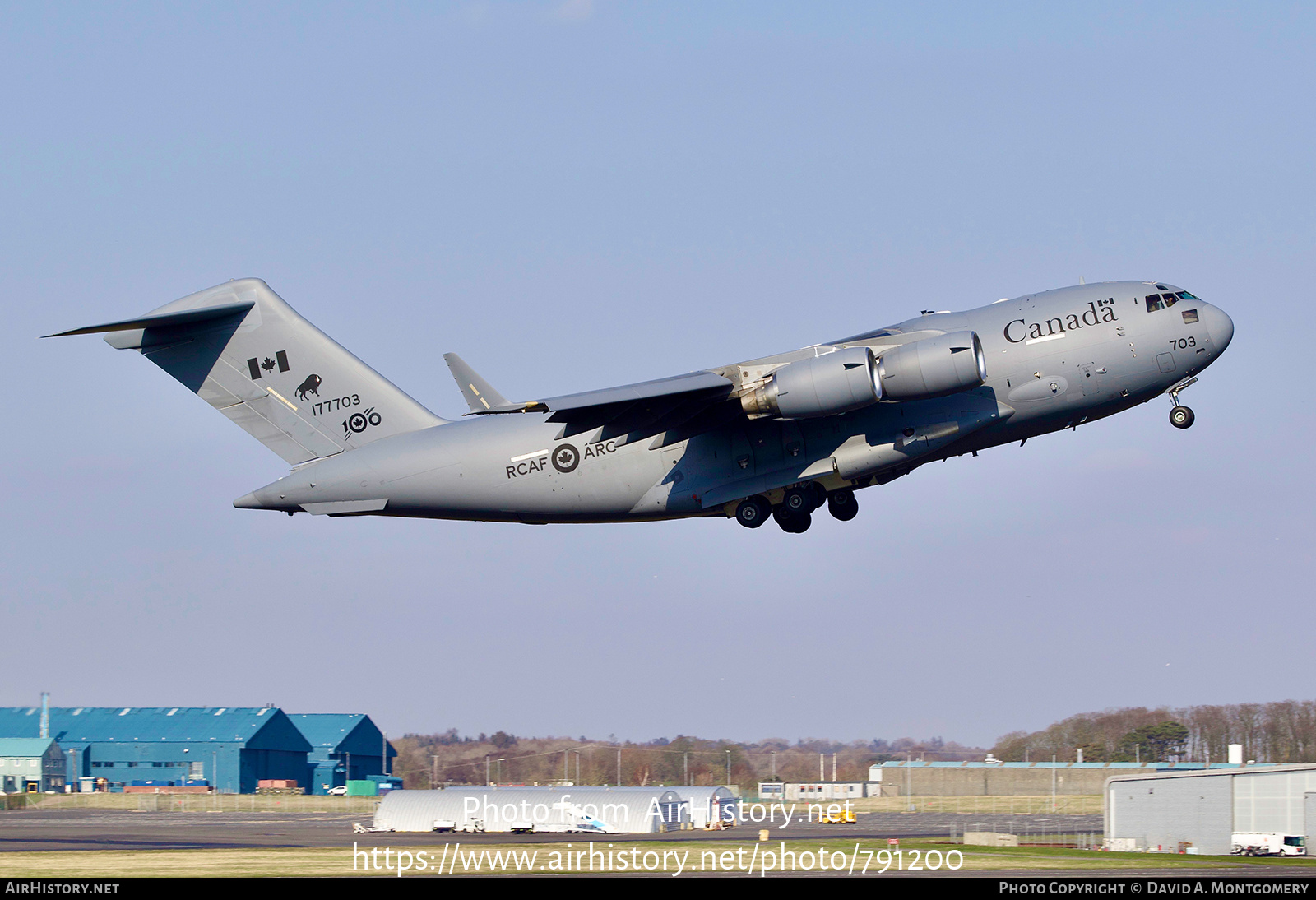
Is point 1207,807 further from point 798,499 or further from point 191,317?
point 191,317

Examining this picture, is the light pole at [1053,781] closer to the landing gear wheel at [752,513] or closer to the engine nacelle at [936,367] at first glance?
the landing gear wheel at [752,513]

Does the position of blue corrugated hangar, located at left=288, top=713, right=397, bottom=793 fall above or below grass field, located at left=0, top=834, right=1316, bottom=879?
below

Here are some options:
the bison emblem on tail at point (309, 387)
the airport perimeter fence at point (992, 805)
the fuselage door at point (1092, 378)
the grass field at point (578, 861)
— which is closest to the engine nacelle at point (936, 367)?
the fuselage door at point (1092, 378)

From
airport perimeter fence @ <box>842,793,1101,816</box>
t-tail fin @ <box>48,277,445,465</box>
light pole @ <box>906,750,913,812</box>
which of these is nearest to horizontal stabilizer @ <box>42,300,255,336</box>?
t-tail fin @ <box>48,277,445,465</box>

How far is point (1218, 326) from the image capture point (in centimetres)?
1894

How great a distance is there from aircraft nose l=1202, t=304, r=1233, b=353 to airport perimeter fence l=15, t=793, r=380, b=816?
27843 millimetres

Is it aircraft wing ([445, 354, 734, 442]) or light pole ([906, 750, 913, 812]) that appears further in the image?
light pole ([906, 750, 913, 812])

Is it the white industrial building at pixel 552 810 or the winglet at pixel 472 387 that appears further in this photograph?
the white industrial building at pixel 552 810

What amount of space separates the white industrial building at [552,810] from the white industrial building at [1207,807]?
828cm

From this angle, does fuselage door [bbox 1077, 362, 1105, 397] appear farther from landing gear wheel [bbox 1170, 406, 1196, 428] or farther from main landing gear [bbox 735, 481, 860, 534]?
main landing gear [bbox 735, 481, 860, 534]

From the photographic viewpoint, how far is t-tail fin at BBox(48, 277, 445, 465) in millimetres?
21750

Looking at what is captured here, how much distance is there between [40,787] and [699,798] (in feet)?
99.2

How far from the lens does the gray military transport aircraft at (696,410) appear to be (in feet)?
60.4

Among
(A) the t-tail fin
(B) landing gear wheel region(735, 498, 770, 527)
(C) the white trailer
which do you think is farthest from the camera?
(C) the white trailer
